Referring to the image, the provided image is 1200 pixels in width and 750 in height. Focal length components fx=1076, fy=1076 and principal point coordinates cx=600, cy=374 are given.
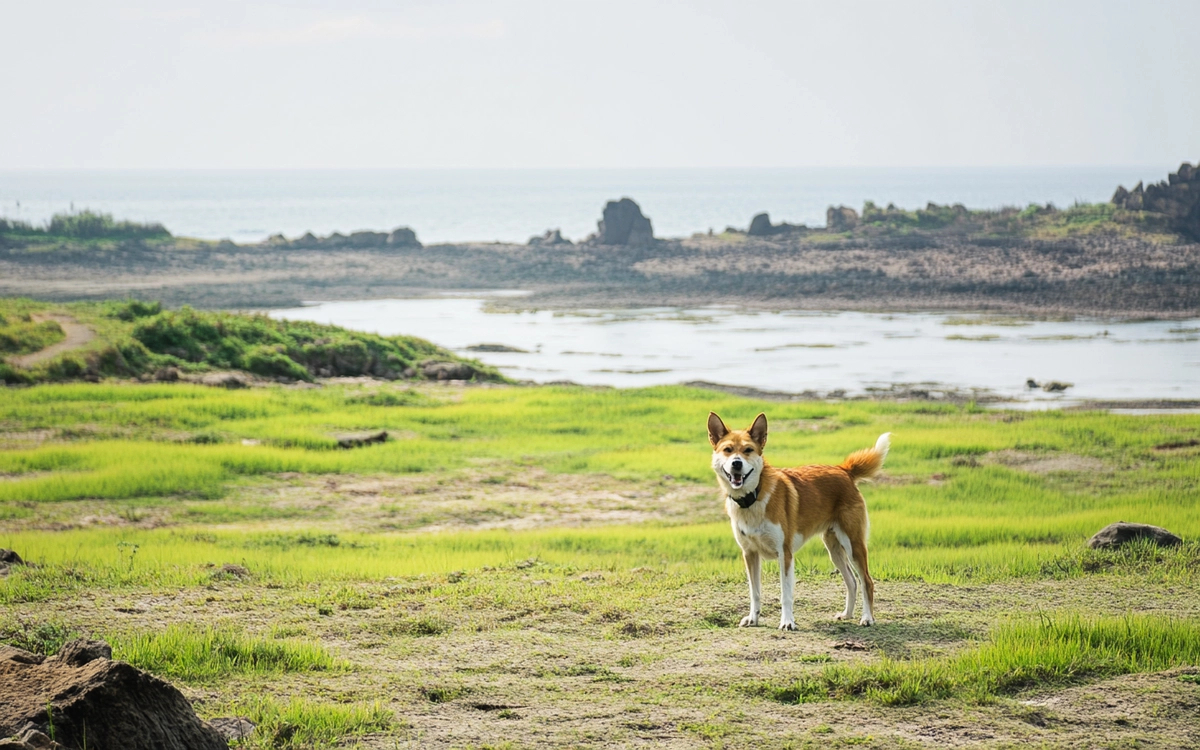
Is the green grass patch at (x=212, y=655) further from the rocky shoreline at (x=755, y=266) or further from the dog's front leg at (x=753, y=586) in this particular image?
the rocky shoreline at (x=755, y=266)

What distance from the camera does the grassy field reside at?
7.42 m

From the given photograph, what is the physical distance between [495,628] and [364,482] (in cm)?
1177

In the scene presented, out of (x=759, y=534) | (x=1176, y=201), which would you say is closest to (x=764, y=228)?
(x=1176, y=201)

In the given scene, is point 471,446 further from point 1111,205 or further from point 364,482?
point 1111,205

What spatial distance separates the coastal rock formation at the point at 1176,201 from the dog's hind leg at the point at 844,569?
272 ft

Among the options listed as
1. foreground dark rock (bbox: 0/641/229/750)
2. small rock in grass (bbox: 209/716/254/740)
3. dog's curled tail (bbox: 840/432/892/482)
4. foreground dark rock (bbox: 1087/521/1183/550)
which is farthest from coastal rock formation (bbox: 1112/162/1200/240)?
foreground dark rock (bbox: 0/641/229/750)

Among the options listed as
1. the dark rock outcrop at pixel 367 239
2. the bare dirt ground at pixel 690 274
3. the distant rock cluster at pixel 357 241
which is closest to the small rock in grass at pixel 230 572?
the bare dirt ground at pixel 690 274

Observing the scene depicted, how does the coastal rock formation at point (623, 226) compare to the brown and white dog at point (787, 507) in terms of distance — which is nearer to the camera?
the brown and white dog at point (787, 507)

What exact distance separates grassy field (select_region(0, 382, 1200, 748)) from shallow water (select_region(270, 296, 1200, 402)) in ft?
44.2

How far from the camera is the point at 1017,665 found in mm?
8023

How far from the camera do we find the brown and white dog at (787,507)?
935cm

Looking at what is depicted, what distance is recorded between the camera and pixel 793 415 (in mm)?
30359

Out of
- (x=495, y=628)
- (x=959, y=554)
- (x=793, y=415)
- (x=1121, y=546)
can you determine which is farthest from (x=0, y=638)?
(x=793, y=415)

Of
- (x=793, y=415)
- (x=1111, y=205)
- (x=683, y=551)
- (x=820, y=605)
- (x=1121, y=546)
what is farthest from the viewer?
(x=1111, y=205)
